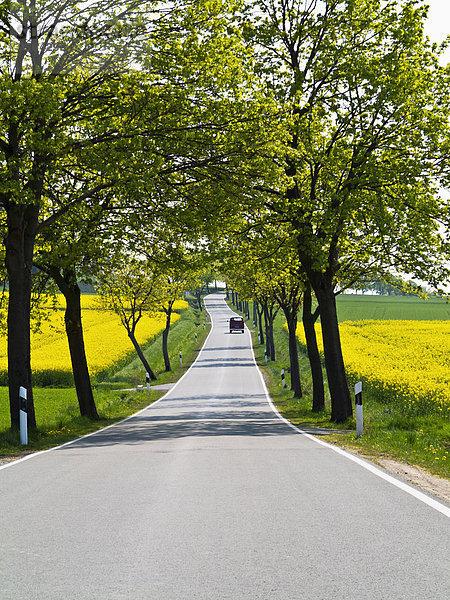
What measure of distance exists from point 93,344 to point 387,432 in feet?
135

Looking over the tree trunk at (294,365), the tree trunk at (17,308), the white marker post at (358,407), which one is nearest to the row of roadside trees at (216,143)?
the tree trunk at (17,308)

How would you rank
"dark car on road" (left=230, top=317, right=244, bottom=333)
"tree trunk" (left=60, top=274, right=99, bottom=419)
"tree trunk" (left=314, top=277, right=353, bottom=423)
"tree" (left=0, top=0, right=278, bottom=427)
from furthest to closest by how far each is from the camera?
"dark car on road" (left=230, top=317, right=244, bottom=333) < "tree trunk" (left=60, top=274, right=99, bottom=419) < "tree trunk" (left=314, top=277, right=353, bottom=423) < "tree" (left=0, top=0, right=278, bottom=427)

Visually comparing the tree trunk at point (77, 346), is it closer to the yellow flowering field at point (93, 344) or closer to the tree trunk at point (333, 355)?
the yellow flowering field at point (93, 344)

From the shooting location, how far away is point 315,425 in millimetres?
18844

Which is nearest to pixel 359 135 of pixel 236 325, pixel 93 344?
pixel 93 344

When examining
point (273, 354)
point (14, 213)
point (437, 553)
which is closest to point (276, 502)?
point (437, 553)

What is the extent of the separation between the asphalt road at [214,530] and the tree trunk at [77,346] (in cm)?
1007

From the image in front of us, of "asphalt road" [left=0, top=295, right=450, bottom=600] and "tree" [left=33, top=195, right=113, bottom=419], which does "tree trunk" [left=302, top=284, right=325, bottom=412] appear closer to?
"tree" [left=33, top=195, right=113, bottom=419]

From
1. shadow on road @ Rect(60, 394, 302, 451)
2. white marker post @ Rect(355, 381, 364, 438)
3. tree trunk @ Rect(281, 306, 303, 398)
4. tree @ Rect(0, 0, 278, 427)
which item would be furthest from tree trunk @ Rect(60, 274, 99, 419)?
tree trunk @ Rect(281, 306, 303, 398)

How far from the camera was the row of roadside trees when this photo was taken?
1390 centimetres

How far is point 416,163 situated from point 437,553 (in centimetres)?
1357

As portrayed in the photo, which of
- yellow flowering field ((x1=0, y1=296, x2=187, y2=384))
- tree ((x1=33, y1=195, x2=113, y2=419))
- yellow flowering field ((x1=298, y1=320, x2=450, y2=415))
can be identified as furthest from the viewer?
yellow flowering field ((x1=0, y1=296, x2=187, y2=384))

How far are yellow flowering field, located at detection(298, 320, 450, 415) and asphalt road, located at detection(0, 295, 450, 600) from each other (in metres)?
9.88

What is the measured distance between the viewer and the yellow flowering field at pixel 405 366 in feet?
65.0
